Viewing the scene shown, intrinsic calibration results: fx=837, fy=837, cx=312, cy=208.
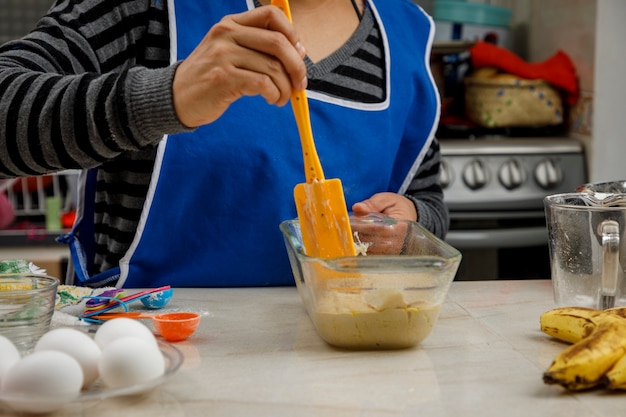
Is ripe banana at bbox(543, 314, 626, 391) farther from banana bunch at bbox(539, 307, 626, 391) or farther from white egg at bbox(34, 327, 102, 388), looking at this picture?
white egg at bbox(34, 327, 102, 388)

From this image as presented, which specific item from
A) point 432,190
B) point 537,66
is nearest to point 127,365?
point 432,190

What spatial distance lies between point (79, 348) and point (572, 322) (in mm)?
529

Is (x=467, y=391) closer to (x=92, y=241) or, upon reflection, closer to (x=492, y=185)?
→ (x=92, y=241)

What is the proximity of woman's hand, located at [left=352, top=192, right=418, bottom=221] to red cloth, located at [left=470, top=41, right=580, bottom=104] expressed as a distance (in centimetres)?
117

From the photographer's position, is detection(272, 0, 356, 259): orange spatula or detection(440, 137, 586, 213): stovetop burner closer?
detection(272, 0, 356, 259): orange spatula

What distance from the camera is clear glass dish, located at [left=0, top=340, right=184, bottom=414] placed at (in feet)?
2.29

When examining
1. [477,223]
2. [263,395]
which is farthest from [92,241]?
[477,223]

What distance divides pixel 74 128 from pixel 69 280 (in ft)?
1.67

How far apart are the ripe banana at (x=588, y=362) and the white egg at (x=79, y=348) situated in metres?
0.42

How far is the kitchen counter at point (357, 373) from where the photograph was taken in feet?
2.47

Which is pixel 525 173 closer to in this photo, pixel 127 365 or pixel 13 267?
pixel 13 267

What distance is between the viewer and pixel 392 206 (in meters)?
1.31

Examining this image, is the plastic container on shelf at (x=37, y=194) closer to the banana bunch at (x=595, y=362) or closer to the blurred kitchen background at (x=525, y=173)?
the blurred kitchen background at (x=525, y=173)

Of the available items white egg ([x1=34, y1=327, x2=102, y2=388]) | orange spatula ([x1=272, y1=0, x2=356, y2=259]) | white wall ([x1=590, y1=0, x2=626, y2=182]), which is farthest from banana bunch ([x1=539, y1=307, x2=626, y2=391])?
white wall ([x1=590, y1=0, x2=626, y2=182])
